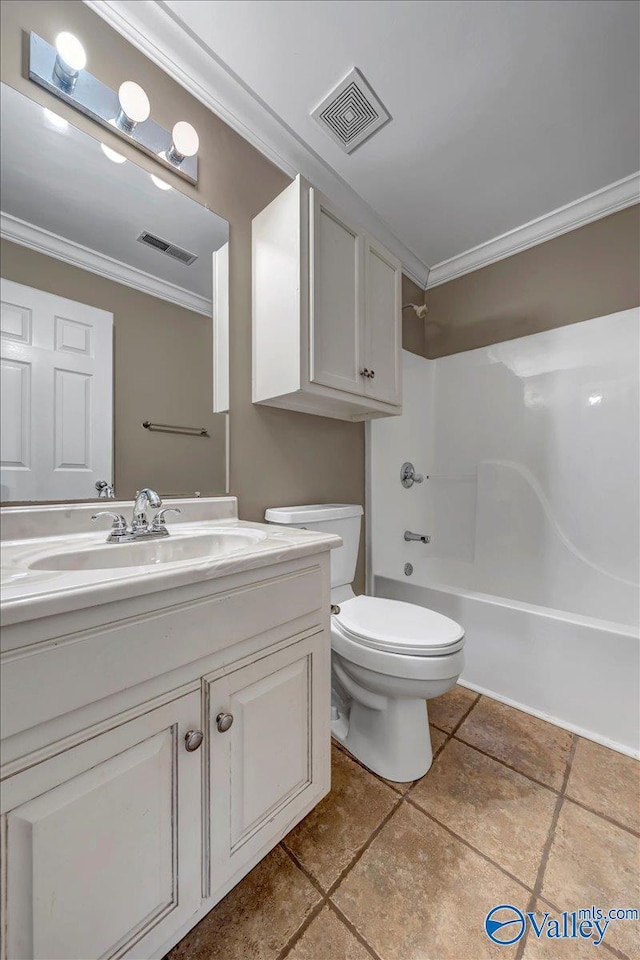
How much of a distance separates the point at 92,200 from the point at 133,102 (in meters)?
0.31

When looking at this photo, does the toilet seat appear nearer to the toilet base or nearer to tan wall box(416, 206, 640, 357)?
the toilet base

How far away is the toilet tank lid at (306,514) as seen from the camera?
132cm

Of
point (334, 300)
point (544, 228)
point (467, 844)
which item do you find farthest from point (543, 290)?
point (467, 844)

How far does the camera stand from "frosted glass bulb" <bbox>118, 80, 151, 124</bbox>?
3.35 ft

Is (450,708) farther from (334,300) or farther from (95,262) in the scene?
(95,262)

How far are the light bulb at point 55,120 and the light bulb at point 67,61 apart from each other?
0.27 feet

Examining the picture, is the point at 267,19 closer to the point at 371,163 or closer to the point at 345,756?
the point at 371,163

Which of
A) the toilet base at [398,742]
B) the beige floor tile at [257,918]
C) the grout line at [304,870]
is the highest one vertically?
the toilet base at [398,742]

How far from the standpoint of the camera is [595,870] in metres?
0.90

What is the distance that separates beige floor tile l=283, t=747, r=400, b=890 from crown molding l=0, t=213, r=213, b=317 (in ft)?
5.16

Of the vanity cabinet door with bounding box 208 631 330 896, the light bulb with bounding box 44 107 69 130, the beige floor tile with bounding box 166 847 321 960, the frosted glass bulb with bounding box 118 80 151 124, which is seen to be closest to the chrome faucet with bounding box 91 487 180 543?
the vanity cabinet door with bounding box 208 631 330 896

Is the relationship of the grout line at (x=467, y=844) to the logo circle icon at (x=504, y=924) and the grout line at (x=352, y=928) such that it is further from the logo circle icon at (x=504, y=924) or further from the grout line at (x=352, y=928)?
the grout line at (x=352, y=928)

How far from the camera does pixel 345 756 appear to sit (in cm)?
127

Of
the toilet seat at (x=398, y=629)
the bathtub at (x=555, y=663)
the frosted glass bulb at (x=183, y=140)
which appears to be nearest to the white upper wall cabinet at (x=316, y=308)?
the frosted glass bulb at (x=183, y=140)
